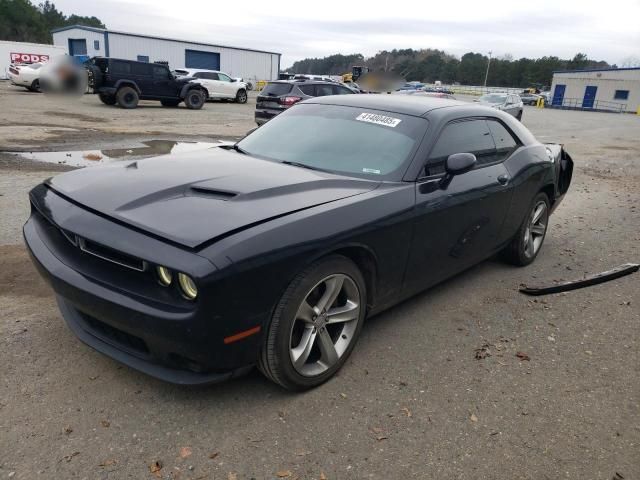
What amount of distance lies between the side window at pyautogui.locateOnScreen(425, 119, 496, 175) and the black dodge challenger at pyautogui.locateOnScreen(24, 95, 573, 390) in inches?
0.6

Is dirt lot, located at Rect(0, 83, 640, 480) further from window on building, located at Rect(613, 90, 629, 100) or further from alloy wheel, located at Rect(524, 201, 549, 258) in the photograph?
window on building, located at Rect(613, 90, 629, 100)

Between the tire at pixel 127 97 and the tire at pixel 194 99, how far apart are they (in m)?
2.15

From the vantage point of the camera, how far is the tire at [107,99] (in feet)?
63.5

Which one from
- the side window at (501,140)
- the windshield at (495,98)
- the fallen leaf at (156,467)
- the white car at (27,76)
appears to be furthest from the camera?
the white car at (27,76)

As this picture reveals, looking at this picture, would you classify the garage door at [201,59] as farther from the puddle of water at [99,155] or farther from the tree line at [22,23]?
the tree line at [22,23]

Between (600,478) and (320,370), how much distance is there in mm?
1412

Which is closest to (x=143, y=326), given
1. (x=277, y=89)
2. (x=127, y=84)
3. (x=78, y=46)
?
(x=277, y=89)

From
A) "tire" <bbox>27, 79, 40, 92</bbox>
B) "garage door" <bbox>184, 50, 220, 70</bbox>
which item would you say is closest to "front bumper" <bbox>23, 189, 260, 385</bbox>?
"tire" <bbox>27, 79, 40, 92</bbox>

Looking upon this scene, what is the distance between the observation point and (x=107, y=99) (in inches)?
775

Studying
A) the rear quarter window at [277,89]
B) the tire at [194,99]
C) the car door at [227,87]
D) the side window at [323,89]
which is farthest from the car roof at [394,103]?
the car door at [227,87]

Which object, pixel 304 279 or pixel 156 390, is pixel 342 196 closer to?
pixel 304 279

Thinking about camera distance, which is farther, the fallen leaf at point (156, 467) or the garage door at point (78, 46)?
the garage door at point (78, 46)

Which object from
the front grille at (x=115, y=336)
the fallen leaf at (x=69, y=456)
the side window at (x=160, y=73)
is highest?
the side window at (x=160, y=73)

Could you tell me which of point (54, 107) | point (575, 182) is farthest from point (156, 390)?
point (54, 107)
